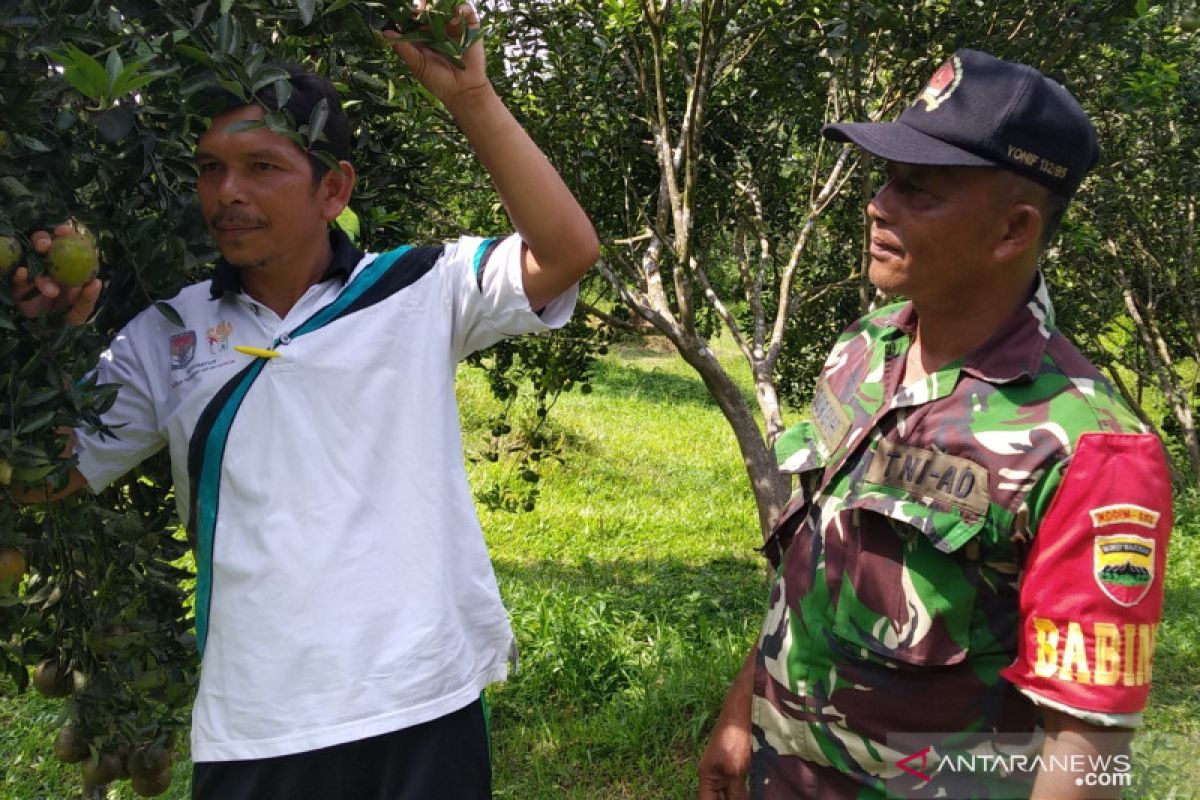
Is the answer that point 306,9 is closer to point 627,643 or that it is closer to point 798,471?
point 798,471

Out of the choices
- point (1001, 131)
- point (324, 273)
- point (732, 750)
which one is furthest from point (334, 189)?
point (732, 750)

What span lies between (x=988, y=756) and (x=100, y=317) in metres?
1.37

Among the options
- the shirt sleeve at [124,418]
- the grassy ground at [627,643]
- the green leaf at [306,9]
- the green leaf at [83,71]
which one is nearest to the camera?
the green leaf at [83,71]

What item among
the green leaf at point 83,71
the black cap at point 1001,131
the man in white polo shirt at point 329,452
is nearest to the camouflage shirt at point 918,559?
the black cap at point 1001,131

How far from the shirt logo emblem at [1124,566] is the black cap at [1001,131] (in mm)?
529

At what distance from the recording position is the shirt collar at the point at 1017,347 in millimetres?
1430

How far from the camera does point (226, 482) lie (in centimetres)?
152

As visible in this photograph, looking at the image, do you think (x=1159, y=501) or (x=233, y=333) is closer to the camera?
(x=1159, y=501)

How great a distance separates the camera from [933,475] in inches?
56.6

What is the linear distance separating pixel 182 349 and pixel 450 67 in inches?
22.5

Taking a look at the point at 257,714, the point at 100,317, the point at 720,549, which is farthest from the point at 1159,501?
the point at 720,549

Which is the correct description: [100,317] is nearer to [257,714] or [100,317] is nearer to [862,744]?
[257,714]

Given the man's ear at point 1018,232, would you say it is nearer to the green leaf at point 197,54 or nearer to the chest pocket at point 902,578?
the chest pocket at point 902,578

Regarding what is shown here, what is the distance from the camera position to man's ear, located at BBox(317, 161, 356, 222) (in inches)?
63.3
